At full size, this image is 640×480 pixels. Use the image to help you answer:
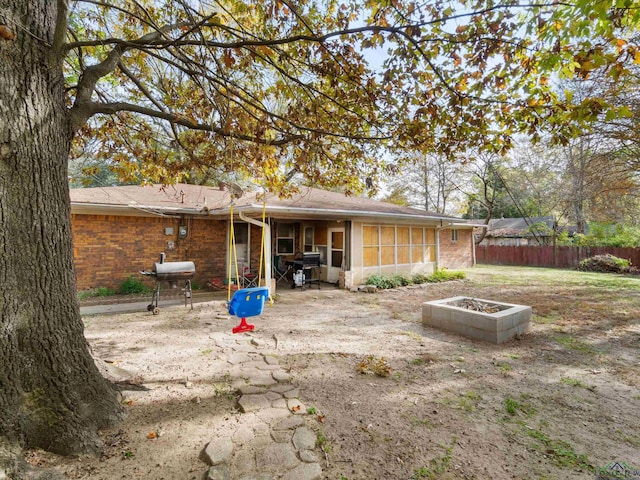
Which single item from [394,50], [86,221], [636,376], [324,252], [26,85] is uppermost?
[394,50]

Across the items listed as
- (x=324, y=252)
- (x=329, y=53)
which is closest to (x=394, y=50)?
(x=329, y=53)

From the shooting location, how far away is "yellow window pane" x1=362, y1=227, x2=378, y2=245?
1117 centimetres

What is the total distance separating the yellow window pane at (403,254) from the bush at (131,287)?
359 inches

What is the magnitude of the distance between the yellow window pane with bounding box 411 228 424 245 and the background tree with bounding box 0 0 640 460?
8373 mm

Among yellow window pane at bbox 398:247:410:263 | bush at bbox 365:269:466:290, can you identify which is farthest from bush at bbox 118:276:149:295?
yellow window pane at bbox 398:247:410:263

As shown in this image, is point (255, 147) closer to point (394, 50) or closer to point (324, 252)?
point (394, 50)

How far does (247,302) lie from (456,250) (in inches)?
655

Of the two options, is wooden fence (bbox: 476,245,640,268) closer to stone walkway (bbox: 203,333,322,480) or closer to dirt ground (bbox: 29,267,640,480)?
dirt ground (bbox: 29,267,640,480)

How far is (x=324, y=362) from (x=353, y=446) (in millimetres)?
1810

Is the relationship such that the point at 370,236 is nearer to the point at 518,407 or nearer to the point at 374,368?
the point at 374,368

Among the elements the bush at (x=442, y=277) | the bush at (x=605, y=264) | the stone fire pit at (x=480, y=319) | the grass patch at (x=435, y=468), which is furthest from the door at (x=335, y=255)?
the bush at (x=605, y=264)

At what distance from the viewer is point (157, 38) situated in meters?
3.34

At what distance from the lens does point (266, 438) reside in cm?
255

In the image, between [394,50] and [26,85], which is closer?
[26,85]
